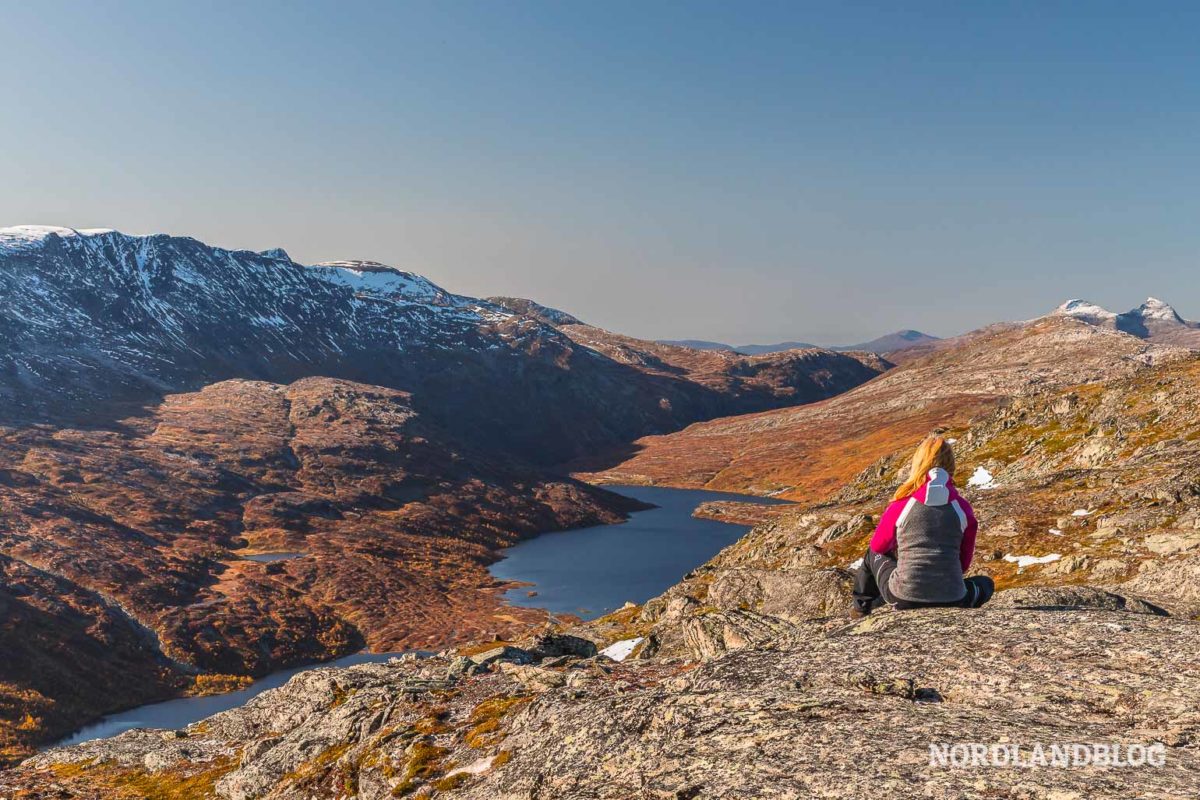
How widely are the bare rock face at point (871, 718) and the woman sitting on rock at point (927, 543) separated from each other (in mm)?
513

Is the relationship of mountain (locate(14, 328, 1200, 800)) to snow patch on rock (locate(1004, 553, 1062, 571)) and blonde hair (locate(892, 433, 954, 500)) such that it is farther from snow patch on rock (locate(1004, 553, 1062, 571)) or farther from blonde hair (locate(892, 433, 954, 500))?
blonde hair (locate(892, 433, 954, 500))

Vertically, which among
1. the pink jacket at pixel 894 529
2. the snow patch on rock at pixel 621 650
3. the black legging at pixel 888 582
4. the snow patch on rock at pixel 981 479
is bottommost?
the snow patch on rock at pixel 621 650

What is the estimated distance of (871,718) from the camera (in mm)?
12188

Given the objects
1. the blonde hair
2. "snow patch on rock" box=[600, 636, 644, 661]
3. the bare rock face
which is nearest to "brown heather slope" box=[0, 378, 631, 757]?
"snow patch on rock" box=[600, 636, 644, 661]

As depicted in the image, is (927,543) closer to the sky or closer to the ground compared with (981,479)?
closer to the sky

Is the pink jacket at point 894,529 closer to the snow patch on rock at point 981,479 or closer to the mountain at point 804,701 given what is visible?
the mountain at point 804,701

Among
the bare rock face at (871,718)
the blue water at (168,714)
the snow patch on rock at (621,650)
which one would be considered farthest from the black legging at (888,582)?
the blue water at (168,714)

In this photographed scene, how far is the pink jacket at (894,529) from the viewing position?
1398 cm

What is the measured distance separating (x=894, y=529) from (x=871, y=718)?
158 inches

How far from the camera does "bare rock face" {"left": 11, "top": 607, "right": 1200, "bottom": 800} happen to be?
1027 cm

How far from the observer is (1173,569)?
25844 mm

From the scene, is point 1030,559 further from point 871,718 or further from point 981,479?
point 871,718

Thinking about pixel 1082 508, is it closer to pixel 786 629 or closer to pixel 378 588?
pixel 786 629

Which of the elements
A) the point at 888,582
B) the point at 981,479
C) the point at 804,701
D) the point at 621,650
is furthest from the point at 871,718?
the point at 981,479
